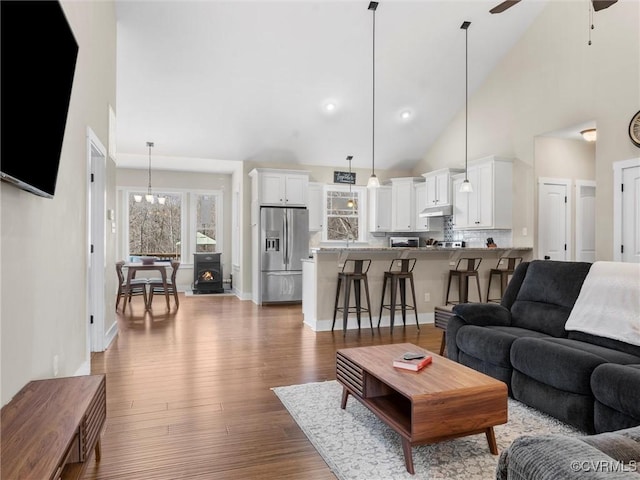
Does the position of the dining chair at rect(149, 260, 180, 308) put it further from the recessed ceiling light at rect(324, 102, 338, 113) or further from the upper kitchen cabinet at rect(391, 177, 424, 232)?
the upper kitchen cabinet at rect(391, 177, 424, 232)

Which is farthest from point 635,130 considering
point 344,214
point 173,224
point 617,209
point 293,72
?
point 173,224

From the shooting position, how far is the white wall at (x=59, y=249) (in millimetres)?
1995

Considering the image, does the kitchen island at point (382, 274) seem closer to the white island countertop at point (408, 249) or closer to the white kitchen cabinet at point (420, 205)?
the white island countertop at point (408, 249)

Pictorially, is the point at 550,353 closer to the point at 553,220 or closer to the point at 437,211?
the point at 553,220

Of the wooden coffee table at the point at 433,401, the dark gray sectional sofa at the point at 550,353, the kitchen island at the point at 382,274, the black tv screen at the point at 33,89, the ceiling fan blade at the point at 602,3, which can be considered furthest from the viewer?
the kitchen island at the point at 382,274

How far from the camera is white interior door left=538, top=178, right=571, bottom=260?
6.42 metres

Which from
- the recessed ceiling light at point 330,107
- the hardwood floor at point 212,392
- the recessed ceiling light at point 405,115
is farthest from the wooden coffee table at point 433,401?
the recessed ceiling light at point 405,115

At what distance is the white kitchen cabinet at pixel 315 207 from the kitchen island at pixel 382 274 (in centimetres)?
256

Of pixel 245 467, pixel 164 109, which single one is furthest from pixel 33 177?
pixel 164 109

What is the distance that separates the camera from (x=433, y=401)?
6.94 feet

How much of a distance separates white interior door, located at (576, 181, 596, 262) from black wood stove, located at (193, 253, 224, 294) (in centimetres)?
682

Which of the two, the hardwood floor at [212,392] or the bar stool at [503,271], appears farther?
the bar stool at [503,271]

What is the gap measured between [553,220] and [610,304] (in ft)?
13.0

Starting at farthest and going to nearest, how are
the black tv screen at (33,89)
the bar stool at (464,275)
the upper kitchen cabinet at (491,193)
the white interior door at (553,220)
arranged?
the upper kitchen cabinet at (491,193)
the white interior door at (553,220)
the bar stool at (464,275)
the black tv screen at (33,89)
